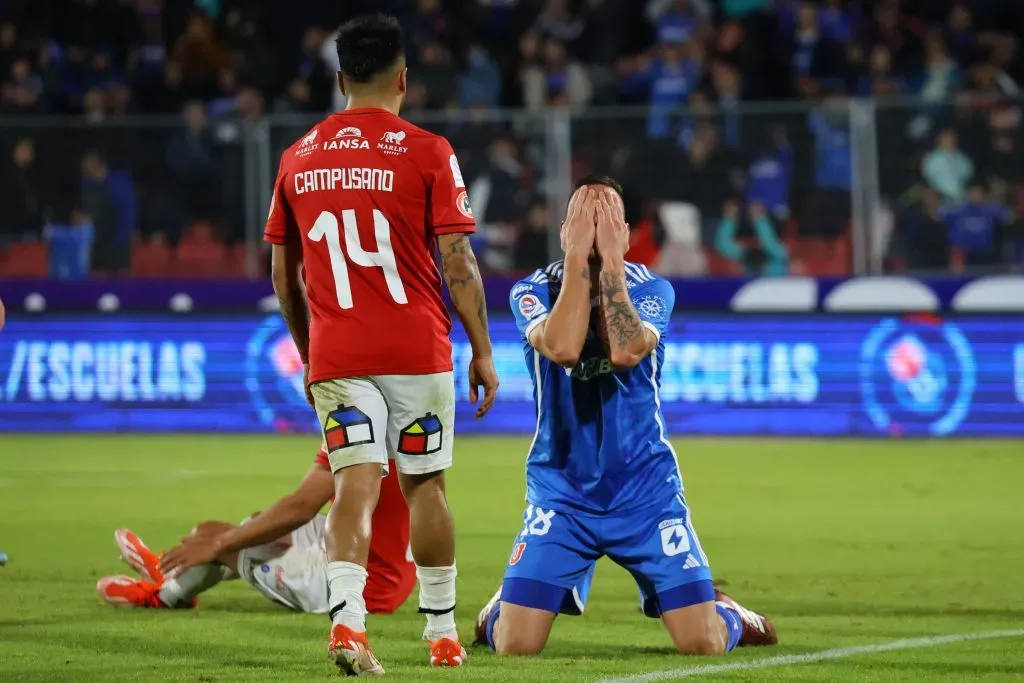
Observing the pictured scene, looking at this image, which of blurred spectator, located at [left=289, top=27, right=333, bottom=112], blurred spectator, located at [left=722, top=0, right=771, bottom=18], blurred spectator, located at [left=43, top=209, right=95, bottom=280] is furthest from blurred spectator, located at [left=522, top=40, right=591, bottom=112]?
blurred spectator, located at [left=43, top=209, right=95, bottom=280]

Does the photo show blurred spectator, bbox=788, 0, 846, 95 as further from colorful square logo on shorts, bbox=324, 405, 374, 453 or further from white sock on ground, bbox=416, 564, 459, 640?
colorful square logo on shorts, bbox=324, 405, 374, 453

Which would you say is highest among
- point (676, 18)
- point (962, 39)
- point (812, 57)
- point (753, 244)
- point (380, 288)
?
point (676, 18)

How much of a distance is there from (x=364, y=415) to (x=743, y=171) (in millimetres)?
10539

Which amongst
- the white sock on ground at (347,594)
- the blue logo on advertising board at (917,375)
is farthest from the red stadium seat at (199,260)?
the white sock on ground at (347,594)

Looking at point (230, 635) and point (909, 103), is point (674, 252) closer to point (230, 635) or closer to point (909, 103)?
point (909, 103)

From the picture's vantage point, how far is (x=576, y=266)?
235 inches

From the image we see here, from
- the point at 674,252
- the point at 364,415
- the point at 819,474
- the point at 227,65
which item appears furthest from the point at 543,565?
the point at 227,65

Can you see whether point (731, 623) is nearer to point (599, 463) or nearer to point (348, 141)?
point (599, 463)

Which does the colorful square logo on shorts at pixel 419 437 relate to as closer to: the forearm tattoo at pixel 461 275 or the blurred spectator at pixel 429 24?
the forearm tattoo at pixel 461 275

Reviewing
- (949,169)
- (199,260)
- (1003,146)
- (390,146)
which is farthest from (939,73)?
(390,146)

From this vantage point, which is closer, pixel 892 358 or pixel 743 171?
pixel 892 358

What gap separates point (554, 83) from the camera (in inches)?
735

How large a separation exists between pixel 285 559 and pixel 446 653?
4.75 feet

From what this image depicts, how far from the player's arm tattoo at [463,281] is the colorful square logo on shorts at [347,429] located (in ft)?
1.53
